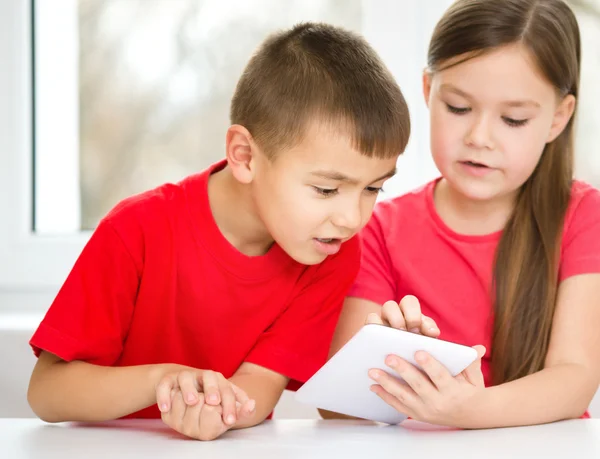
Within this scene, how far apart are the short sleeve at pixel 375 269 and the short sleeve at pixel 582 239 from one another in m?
0.26

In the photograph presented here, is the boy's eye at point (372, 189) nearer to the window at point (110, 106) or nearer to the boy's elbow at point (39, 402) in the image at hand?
the boy's elbow at point (39, 402)

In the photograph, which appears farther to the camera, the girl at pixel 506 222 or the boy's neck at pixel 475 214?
the boy's neck at pixel 475 214

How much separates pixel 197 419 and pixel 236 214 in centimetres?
37

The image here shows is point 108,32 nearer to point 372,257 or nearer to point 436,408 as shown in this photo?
point 372,257

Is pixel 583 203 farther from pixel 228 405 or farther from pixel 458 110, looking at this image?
pixel 228 405

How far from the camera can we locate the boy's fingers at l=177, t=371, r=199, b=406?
91 cm

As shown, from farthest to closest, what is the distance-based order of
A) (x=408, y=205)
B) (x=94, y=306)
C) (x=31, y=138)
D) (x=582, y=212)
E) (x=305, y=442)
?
(x=31, y=138) < (x=408, y=205) < (x=582, y=212) < (x=94, y=306) < (x=305, y=442)

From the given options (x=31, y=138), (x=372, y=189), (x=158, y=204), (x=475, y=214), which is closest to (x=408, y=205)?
(x=475, y=214)

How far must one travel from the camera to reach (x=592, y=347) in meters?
1.18

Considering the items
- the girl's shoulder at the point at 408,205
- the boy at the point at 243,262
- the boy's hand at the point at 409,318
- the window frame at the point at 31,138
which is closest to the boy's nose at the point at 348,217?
the boy at the point at 243,262

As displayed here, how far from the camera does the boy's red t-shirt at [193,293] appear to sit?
111 centimetres

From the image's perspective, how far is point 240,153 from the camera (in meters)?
1.13

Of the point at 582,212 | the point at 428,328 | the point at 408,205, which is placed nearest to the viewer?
the point at 428,328

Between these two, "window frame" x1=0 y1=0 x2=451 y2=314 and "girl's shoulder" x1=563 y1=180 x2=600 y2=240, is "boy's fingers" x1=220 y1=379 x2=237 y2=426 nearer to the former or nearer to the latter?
"girl's shoulder" x1=563 y1=180 x2=600 y2=240
